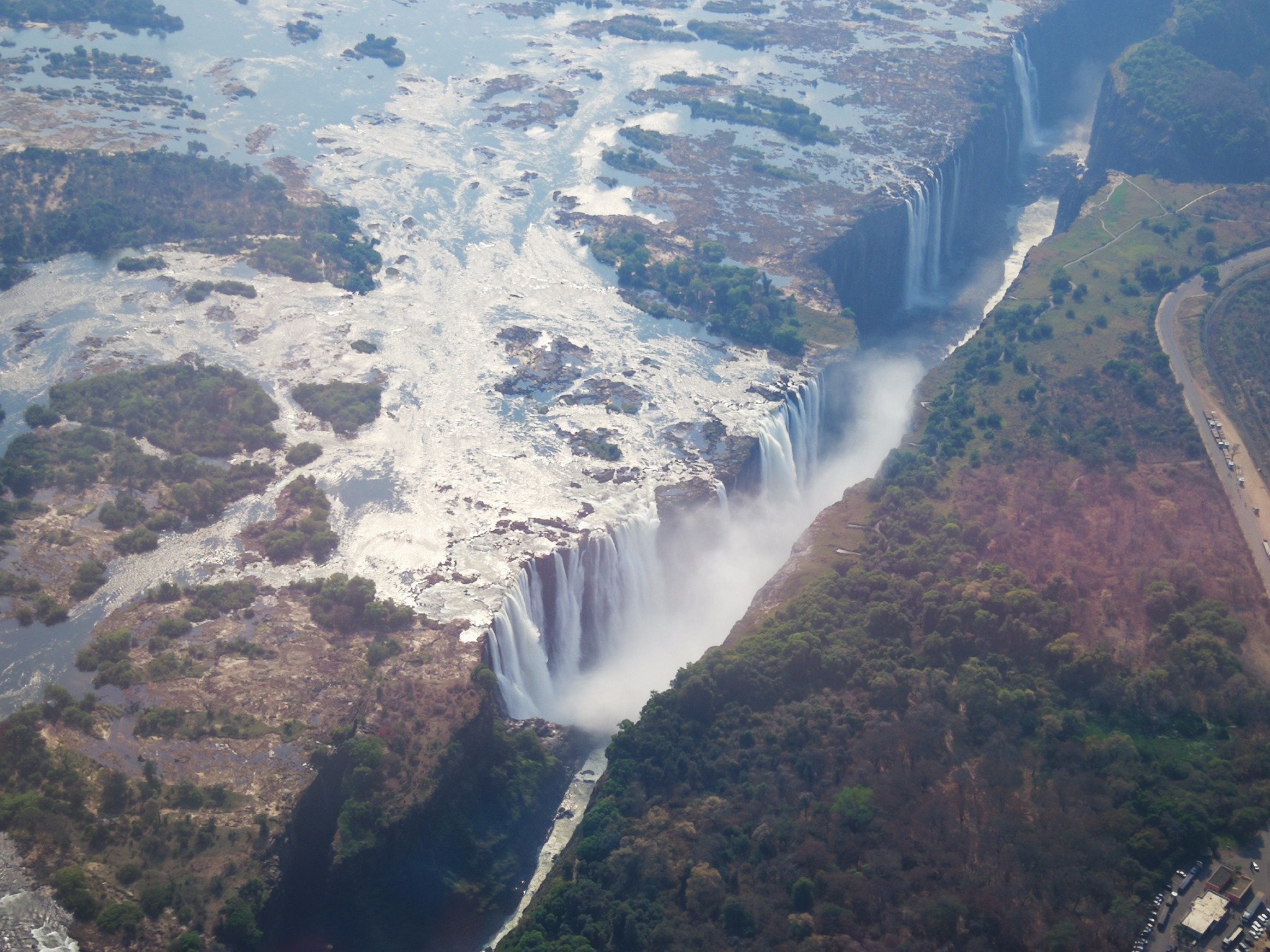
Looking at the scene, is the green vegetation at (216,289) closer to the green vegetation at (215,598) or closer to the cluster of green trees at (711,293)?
the cluster of green trees at (711,293)

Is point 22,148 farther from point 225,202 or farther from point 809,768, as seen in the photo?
point 809,768

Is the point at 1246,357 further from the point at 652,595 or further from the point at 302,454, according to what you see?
the point at 302,454

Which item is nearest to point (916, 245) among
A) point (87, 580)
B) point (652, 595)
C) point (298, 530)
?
point (652, 595)

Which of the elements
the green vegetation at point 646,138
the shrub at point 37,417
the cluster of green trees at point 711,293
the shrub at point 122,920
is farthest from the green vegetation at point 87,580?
the green vegetation at point 646,138

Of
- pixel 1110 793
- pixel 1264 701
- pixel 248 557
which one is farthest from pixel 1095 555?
pixel 248 557

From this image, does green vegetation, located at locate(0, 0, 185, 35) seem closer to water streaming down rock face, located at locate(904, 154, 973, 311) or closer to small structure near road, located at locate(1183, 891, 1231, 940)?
water streaming down rock face, located at locate(904, 154, 973, 311)
